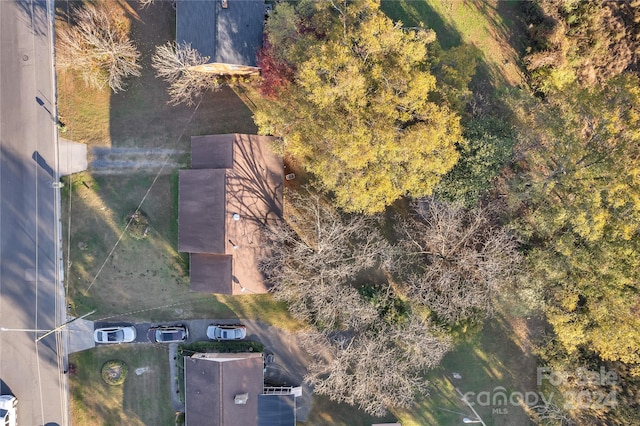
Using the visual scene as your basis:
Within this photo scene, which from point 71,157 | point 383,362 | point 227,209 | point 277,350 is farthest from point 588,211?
point 71,157

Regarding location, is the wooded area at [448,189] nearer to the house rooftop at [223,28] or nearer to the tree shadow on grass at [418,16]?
the house rooftop at [223,28]

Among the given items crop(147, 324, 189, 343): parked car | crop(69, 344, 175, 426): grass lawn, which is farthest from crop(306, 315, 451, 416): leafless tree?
crop(69, 344, 175, 426): grass lawn

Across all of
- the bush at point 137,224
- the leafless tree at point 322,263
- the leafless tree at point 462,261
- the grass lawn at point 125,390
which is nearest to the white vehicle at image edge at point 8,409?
the grass lawn at point 125,390

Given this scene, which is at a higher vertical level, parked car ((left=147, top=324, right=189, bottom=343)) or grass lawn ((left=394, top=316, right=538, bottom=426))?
parked car ((left=147, top=324, right=189, bottom=343))

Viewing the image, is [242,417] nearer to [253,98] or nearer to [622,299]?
[253,98]

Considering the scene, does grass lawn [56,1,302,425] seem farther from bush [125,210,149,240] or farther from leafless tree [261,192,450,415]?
leafless tree [261,192,450,415]

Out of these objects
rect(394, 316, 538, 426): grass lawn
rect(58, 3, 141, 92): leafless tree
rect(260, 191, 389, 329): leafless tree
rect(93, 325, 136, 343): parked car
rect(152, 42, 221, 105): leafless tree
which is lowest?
rect(394, 316, 538, 426): grass lawn
